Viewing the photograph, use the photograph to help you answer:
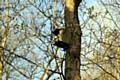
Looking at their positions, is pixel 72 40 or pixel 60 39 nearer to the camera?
pixel 72 40

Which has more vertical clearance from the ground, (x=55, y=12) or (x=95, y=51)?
(x=55, y=12)

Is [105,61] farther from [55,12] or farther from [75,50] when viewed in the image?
[55,12]

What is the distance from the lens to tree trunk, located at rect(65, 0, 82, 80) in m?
4.43

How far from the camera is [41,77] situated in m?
8.66

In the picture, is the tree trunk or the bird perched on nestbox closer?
the tree trunk

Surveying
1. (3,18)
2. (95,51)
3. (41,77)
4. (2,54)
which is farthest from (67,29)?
(3,18)

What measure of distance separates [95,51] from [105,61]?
87 centimetres

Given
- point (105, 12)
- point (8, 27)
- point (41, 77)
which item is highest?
point (105, 12)

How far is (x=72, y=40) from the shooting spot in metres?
4.57

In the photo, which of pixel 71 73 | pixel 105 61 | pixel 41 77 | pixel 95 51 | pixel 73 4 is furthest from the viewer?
pixel 41 77

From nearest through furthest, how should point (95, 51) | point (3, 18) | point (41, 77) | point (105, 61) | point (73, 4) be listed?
1. point (73, 4)
2. point (105, 61)
3. point (95, 51)
4. point (41, 77)
5. point (3, 18)

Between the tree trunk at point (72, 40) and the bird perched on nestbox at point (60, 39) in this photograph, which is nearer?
the tree trunk at point (72, 40)

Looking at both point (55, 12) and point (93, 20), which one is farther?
point (55, 12)

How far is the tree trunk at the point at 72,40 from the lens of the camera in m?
4.43
